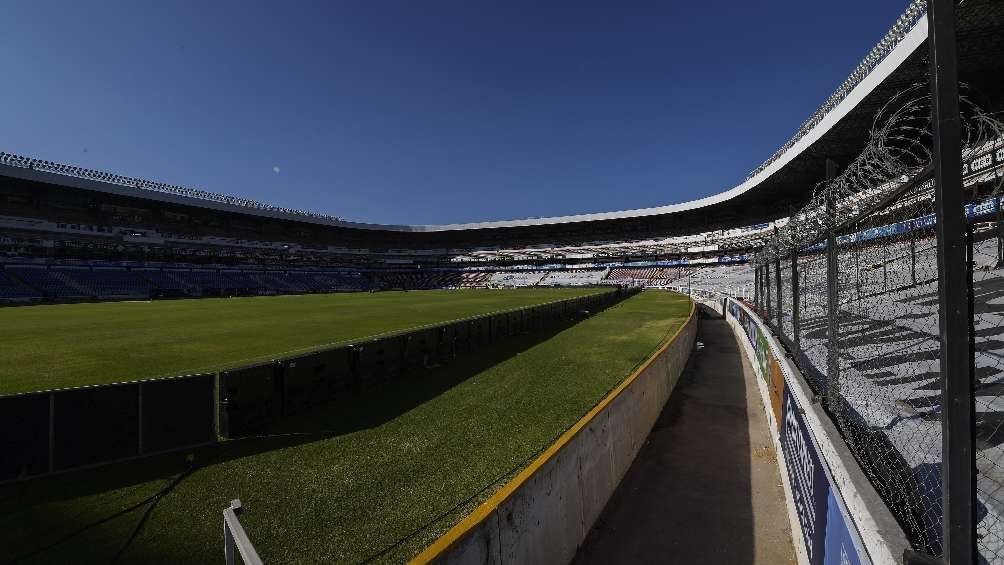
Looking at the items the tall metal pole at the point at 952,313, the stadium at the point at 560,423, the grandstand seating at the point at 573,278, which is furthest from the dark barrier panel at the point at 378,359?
the grandstand seating at the point at 573,278

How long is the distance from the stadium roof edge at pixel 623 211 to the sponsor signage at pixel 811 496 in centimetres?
1342

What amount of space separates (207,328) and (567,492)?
680 inches

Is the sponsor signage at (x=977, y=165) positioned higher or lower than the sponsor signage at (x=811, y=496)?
higher

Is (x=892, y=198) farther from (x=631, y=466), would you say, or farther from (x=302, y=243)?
(x=302, y=243)

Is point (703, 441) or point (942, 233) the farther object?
point (703, 441)

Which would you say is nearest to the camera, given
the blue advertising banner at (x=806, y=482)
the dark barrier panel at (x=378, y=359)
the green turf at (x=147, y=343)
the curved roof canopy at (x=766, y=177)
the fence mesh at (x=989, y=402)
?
the fence mesh at (x=989, y=402)

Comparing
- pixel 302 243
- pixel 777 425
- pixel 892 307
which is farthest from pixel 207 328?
pixel 302 243

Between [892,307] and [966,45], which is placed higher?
[966,45]

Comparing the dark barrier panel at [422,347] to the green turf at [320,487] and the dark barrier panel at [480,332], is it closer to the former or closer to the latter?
the dark barrier panel at [480,332]

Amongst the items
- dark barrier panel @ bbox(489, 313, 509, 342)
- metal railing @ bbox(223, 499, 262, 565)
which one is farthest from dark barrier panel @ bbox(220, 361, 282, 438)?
dark barrier panel @ bbox(489, 313, 509, 342)

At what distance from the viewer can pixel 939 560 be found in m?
2.11

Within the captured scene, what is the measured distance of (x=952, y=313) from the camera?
207cm

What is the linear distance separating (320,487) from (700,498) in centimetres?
494

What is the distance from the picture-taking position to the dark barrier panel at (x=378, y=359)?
802 cm
